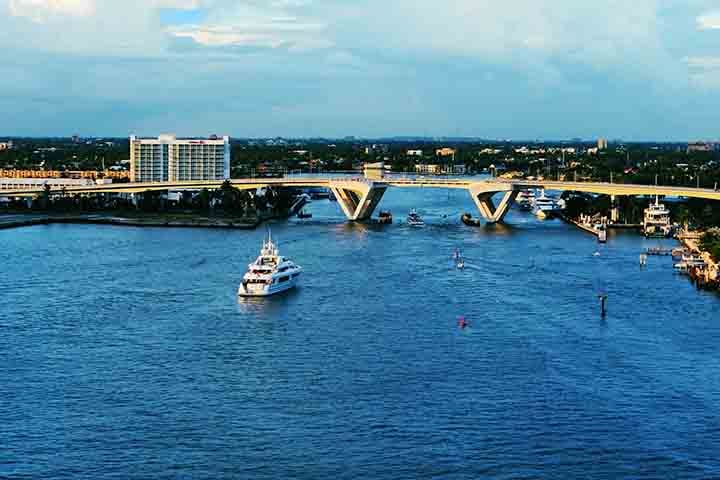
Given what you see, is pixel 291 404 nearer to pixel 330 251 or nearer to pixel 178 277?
pixel 178 277

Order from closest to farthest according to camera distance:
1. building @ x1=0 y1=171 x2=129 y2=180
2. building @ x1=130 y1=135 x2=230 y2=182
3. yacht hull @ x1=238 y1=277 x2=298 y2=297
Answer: yacht hull @ x1=238 y1=277 x2=298 y2=297
building @ x1=130 y1=135 x2=230 y2=182
building @ x1=0 y1=171 x2=129 y2=180

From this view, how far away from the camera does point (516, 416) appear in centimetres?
1470

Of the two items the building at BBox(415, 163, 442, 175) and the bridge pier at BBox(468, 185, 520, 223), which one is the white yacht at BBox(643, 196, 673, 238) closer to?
the bridge pier at BBox(468, 185, 520, 223)

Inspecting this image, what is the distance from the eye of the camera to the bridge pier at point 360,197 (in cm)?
4169

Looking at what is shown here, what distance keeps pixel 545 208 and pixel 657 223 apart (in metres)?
8.26

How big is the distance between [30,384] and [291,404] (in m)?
3.62

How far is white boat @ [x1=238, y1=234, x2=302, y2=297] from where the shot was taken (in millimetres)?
23797

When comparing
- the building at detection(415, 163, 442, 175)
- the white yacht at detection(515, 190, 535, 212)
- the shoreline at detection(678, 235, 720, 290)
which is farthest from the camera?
the building at detection(415, 163, 442, 175)

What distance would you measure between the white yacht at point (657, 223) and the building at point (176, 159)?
2391 cm

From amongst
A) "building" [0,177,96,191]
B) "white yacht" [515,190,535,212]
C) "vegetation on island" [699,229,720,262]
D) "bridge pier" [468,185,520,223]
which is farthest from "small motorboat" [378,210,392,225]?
"building" [0,177,96,191]

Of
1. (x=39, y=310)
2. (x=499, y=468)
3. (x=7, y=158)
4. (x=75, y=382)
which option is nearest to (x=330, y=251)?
(x=39, y=310)

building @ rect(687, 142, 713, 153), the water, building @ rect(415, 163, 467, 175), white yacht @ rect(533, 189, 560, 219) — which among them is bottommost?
the water

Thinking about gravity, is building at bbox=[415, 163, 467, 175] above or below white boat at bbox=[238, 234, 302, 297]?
above

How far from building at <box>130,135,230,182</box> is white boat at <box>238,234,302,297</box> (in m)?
32.3
